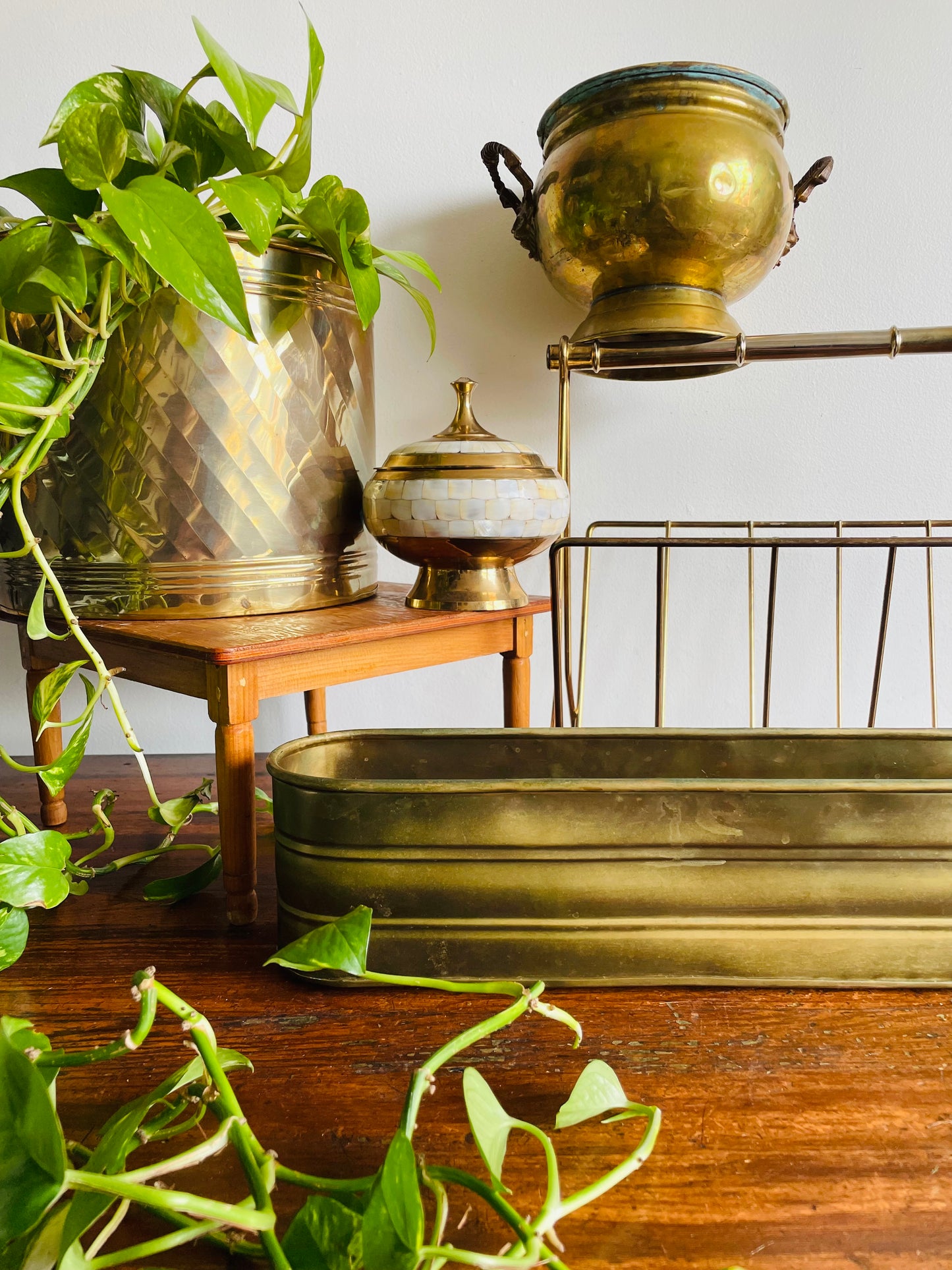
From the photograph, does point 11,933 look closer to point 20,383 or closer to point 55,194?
point 20,383

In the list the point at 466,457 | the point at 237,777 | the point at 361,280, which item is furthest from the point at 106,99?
the point at 237,777

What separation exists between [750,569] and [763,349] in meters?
0.24

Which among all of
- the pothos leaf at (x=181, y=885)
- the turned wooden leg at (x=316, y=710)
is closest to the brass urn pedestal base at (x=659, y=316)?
the turned wooden leg at (x=316, y=710)

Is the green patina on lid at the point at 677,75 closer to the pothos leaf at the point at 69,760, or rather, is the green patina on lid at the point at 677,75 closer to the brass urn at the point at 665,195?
the brass urn at the point at 665,195

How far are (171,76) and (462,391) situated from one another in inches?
25.1

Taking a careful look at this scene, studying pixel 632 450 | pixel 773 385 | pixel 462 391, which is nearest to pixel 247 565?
pixel 462 391

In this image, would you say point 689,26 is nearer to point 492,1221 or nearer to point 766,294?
point 766,294

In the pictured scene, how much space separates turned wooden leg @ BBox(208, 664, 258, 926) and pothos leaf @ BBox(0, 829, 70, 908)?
122 mm

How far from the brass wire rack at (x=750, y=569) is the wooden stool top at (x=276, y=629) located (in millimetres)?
102

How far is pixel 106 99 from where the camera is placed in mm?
538

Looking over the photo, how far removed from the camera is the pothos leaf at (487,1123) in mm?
308

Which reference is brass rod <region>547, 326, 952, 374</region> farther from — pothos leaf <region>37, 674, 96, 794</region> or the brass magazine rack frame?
pothos leaf <region>37, 674, 96, 794</region>

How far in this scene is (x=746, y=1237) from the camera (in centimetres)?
32

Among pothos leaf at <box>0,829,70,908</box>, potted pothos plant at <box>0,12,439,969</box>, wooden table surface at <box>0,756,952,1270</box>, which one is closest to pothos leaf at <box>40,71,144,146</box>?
potted pothos plant at <box>0,12,439,969</box>
